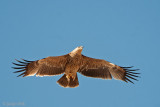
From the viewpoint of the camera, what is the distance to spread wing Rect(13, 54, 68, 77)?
405 inches

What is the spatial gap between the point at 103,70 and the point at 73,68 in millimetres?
1251

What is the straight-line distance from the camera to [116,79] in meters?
10.9

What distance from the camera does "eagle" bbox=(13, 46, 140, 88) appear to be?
10344mm

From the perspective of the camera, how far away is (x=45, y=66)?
10.6 metres

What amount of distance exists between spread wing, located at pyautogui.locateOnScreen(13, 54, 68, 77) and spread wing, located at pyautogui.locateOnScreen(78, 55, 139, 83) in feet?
2.53

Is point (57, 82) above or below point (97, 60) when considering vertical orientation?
below

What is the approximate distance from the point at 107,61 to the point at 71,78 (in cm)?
153

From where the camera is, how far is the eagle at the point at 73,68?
10344 mm

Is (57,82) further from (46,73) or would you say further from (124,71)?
(124,71)

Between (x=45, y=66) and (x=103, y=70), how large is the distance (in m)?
2.23

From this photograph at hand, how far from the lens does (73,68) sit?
414 inches

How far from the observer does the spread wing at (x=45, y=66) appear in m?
10.3

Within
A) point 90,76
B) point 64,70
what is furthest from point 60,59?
point 90,76

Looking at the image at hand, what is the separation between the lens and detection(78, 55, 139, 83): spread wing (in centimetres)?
1078
